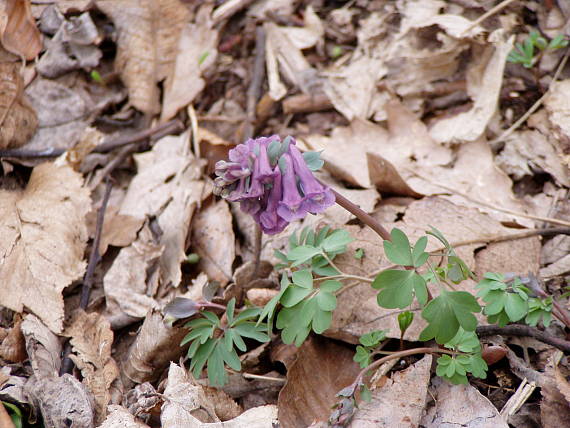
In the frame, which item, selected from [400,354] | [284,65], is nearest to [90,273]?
[400,354]

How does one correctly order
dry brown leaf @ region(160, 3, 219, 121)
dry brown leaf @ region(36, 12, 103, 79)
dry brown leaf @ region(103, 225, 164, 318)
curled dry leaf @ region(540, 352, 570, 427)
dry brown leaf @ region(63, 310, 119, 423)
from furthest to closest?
1. dry brown leaf @ region(160, 3, 219, 121)
2. dry brown leaf @ region(36, 12, 103, 79)
3. dry brown leaf @ region(103, 225, 164, 318)
4. dry brown leaf @ region(63, 310, 119, 423)
5. curled dry leaf @ region(540, 352, 570, 427)

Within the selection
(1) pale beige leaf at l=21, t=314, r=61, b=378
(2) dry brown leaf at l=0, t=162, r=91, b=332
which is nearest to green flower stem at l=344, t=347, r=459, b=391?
(1) pale beige leaf at l=21, t=314, r=61, b=378

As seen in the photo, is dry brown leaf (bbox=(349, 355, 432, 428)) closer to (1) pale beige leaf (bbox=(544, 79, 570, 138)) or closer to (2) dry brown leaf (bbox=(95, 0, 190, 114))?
(1) pale beige leaf (bbox=(544, 79, 570, 138))

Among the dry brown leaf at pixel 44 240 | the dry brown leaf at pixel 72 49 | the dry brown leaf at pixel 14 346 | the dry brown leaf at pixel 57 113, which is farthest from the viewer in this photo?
the dry brown leaf at pixel 72 49

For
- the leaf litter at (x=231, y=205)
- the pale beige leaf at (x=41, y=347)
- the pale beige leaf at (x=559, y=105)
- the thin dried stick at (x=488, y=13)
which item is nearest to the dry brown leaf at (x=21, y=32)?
the leaf litter at (x=231, y=205)

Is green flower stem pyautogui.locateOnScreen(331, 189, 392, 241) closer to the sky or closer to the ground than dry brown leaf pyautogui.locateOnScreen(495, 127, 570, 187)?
closer to the sky

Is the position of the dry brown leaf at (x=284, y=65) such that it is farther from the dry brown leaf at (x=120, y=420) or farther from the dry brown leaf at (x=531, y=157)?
the dry brown leaf at (x=120, y=420)

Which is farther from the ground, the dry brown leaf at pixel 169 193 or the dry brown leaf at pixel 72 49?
the dry brown leaf at pixel 72 49
